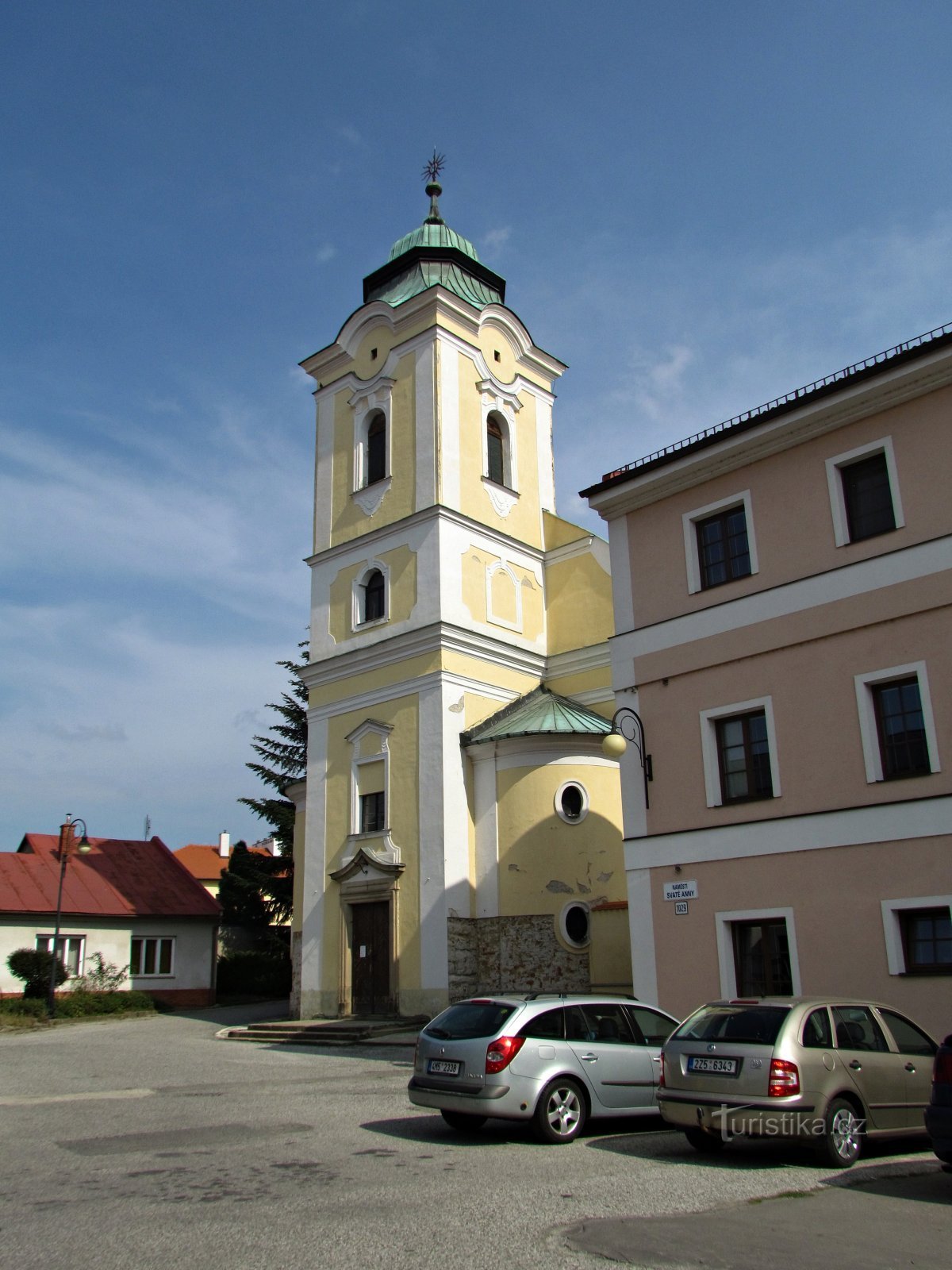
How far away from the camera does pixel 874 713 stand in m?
14.3

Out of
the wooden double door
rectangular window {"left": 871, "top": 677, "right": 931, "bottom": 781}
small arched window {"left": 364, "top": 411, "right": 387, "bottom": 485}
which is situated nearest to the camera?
rectangular window {"left": 871, "top": 677, "right": 931, "bottom": 781}

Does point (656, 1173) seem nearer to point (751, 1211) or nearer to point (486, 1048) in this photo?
point (751, 1211)

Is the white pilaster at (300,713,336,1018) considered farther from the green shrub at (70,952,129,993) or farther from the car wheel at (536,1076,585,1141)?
the car wheel at (536,1076,585,1141)

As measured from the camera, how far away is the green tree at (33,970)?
30.2 metres

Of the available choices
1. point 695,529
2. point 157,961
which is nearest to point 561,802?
point 695,529

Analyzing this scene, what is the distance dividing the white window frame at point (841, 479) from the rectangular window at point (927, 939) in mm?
4882

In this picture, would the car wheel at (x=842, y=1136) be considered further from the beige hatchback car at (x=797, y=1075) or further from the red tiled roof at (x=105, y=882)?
the red tiled roof at (x=105, y=882)

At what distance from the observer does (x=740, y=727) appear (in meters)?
15.7

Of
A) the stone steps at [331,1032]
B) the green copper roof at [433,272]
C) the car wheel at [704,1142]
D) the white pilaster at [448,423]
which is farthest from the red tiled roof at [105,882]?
the car wheel at [704,1142]

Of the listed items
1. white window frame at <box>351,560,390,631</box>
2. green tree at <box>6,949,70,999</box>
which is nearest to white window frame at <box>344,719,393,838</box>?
white window frame at <box>351,560,390,631</box>

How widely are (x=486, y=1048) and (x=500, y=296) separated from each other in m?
27.3

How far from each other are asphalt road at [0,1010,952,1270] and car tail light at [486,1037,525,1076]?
672 mm

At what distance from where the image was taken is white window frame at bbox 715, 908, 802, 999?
14.2m

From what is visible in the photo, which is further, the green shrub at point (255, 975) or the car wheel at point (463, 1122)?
the green shrub at point (255, 975)
